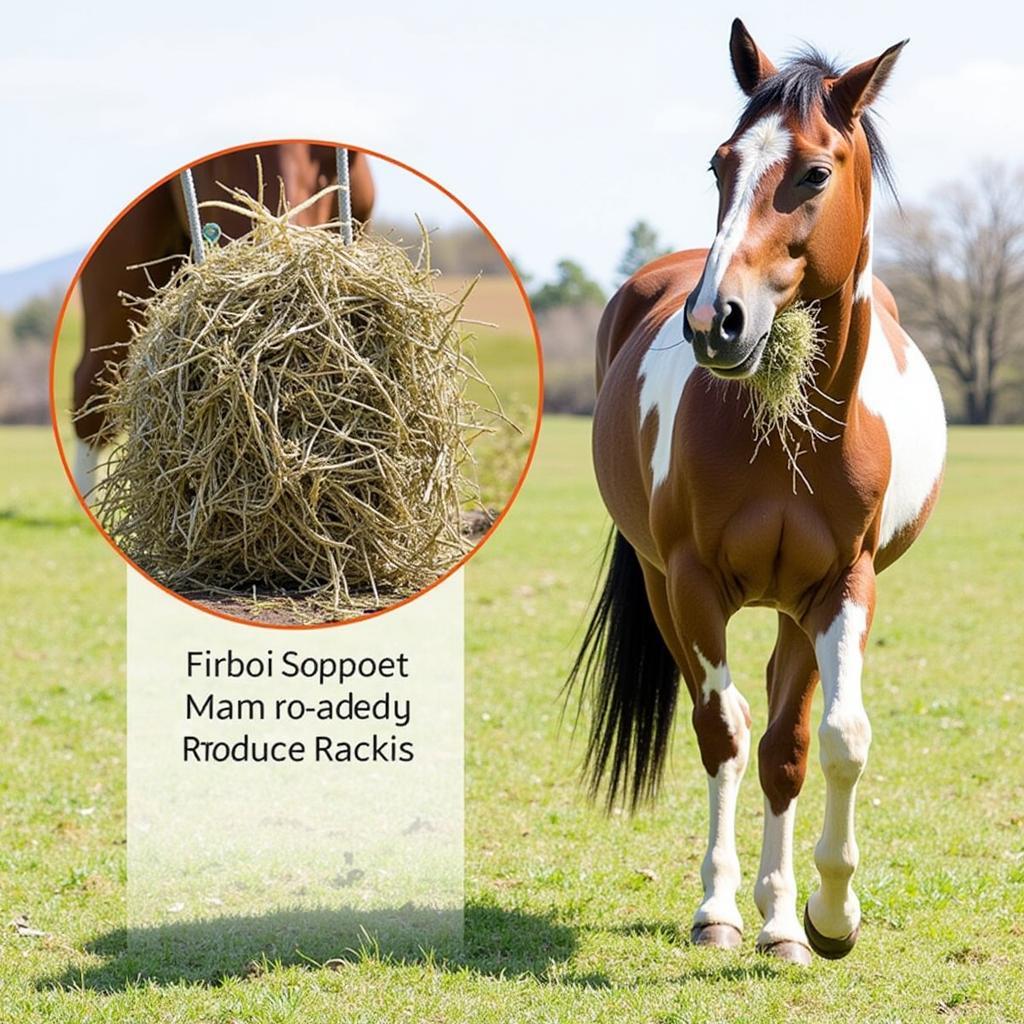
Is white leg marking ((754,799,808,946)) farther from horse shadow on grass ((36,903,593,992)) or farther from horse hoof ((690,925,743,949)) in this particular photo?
horse shadow on grass ((36,903,593,992))

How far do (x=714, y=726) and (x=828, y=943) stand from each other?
0.74m

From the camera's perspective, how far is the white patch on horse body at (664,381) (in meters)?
4.80

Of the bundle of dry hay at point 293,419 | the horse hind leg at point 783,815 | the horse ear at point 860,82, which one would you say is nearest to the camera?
the bundle of dry hay at point 293,419

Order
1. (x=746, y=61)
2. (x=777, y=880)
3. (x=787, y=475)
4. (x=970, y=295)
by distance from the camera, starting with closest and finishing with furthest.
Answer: (x=746, y=61) → (x=787, y=475) → (x=777, y=880) → (x=970, y=295)

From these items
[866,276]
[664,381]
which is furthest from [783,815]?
[866,276]

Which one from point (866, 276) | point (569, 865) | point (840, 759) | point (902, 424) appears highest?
point (866, 276)

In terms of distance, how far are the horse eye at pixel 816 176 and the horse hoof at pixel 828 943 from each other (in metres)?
2.18

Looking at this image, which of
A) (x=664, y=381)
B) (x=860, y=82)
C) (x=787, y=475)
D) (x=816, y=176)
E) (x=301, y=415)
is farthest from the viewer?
(x=664, y=381)

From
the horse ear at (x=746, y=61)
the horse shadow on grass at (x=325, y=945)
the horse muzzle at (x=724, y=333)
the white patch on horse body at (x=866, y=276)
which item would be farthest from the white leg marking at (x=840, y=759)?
the horse ear at (x=746, y=61)

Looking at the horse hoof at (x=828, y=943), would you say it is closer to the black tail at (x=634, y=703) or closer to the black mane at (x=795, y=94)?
the black tail at (x=634, y=703)

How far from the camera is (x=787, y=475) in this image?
437cm

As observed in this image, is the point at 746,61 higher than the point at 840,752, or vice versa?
the point at 746,61

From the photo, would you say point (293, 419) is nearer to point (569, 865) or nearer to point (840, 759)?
point (840, 759)

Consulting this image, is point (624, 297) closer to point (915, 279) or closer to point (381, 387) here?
point (381, 387)
